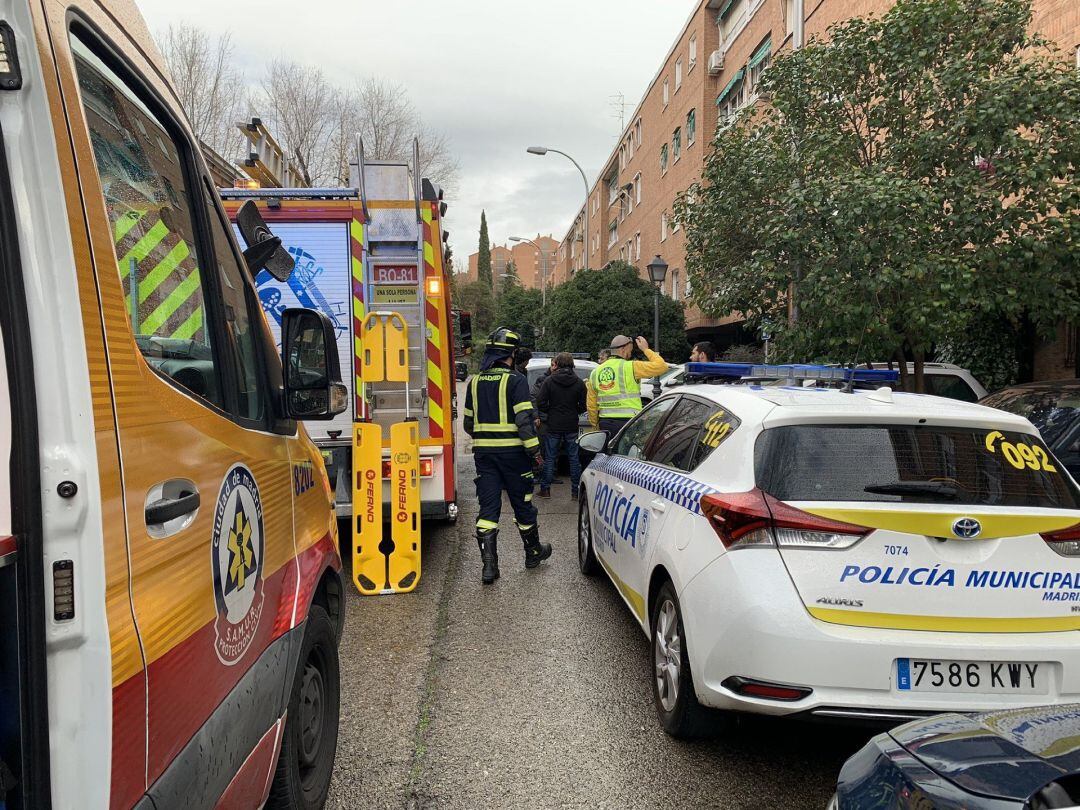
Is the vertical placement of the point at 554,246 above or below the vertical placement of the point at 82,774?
above

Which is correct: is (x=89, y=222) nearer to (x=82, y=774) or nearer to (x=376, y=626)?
(x=82, y=774)

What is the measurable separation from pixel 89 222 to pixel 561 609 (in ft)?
13.7

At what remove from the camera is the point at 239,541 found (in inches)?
79.6

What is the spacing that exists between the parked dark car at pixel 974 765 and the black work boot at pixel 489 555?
12.9 feet

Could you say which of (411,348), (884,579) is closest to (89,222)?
(884,579)

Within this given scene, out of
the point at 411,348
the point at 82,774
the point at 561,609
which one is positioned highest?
the point at 411,348

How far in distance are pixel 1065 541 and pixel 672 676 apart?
5.19 feet

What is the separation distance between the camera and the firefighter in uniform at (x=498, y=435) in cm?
563

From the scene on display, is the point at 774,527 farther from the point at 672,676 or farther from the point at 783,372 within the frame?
the point at 783,372

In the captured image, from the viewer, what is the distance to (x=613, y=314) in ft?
84.1

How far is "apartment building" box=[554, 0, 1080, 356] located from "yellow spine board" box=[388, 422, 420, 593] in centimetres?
742

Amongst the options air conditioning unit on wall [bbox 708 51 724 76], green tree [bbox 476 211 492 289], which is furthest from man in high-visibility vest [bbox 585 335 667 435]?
green tree [bbox 476 211 492 289]

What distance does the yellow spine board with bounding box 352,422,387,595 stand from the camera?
5371mm

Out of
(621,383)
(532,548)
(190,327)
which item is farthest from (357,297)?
(190,327)
